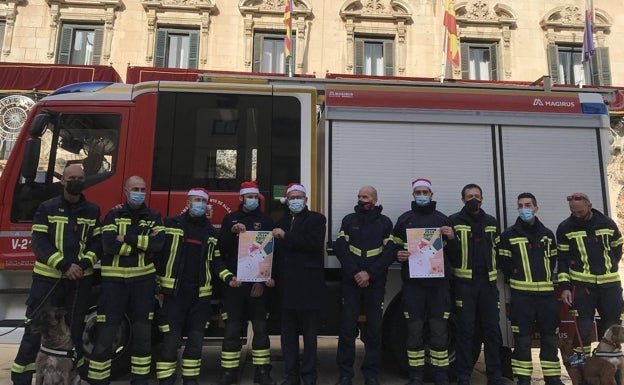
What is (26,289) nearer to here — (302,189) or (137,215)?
(137,215)

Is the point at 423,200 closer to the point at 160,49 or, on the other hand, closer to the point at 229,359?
the point at 229,359

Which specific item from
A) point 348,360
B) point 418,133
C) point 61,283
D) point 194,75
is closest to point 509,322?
point 348,360

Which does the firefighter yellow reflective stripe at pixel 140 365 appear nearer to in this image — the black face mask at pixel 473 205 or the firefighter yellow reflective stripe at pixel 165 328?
the firefighter yellow reflective stripe at pixel 165 328

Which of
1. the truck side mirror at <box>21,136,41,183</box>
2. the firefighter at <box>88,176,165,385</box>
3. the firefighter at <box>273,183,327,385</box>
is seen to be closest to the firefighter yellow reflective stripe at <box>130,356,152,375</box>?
the firefighter at <box>88,176,165,385</box>

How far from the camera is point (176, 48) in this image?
45.3ft

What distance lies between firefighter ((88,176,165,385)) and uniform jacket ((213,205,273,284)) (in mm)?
581

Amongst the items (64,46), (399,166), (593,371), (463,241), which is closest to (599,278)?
(593,371)

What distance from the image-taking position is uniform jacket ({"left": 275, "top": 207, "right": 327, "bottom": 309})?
165 inches

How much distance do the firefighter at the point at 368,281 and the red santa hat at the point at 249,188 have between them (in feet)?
3.16

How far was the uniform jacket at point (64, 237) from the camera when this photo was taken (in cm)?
395

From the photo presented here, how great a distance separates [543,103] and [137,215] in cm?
457

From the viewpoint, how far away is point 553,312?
14.1ft

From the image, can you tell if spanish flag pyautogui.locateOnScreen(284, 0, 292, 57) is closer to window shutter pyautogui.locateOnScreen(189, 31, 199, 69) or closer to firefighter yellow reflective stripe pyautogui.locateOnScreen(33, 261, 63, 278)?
window shutter pyautogui.locateOnScreen(189, 31, 199, 69)

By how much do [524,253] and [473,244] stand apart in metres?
0.49
